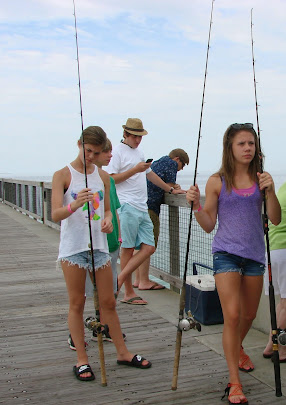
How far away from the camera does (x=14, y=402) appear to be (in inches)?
115

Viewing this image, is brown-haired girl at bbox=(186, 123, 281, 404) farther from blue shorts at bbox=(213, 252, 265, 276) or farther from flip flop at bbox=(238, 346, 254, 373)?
flip flop at bbox=(238, 346, 254, 373)

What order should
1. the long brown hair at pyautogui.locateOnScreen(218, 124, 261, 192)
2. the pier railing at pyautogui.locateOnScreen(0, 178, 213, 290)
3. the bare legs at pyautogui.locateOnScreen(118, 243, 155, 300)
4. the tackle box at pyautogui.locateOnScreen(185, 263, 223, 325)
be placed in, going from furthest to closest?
the pier railing at pyautogui.locateOnScreen(0, 178, 213, 290), the bare legs at pyautogui.locateOnScreen(118, 243, 155, 300), the tackle box at pyautogui.locateOnScreen(185, 263, 223, 325), the long brown hair at pyautogui.locateOnScreen(218, 124, 261, 192)

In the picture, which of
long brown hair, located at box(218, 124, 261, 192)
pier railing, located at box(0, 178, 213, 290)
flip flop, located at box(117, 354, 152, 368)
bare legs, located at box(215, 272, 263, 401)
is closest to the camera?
bare legs, located at box(215, 272, 263, 401)

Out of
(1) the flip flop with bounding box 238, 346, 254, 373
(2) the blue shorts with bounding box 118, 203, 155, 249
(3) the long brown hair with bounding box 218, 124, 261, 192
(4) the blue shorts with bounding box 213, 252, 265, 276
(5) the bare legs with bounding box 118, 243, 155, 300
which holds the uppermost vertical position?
(3) the long brown hair with bounding box 218, 124, 261, 192

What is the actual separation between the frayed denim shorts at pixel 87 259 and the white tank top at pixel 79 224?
3 cm

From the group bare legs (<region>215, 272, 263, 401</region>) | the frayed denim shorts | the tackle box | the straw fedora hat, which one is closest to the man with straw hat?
the straw fedora hat

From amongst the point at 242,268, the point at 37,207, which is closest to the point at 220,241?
the point at 242,268

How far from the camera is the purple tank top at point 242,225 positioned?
297 cm

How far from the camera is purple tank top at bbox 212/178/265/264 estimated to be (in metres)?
2.97

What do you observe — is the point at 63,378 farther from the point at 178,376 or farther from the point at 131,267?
the point at 131,267

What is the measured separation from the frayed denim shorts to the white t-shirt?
149cm

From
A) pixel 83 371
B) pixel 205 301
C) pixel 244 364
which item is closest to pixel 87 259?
pixel 83 371

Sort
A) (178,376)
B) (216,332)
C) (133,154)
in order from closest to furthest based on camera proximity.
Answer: (178,376) → (216,332) → (133,154)

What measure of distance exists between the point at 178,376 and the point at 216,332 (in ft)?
2.82
